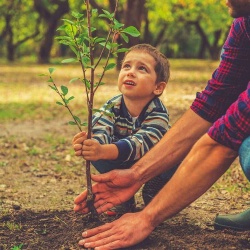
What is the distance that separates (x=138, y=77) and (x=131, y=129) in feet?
1.04

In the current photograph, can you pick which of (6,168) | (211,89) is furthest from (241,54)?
(6,168)

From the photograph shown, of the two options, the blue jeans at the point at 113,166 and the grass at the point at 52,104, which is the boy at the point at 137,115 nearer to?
the blue jeans at the point at 113,166

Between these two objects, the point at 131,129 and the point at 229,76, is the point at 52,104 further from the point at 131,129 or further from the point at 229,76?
the point at 229,76

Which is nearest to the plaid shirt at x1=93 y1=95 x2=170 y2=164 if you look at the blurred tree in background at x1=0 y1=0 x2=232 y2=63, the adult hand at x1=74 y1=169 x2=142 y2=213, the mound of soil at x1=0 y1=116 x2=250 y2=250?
the adult hand at x1=74 y1=169 x2=142 y2=213

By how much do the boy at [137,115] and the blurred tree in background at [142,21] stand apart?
50.7ft

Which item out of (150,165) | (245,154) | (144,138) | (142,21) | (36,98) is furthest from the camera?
(142,21)

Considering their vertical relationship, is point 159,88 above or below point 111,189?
Answer: above

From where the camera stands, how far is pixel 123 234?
3137 mm

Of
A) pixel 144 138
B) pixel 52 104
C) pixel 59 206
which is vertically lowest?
pixel 52 104

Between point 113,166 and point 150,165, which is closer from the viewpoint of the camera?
point 150,165

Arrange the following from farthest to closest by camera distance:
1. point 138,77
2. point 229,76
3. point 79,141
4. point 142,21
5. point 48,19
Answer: point 48,19, point 142,21, point 138,77, point 229,76, point 79,141

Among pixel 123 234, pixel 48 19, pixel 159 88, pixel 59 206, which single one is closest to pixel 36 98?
pixel 59 206

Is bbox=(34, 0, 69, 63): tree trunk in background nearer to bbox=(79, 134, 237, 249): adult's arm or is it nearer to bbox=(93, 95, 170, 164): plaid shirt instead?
bbox=(93, 95, 170, 164): plaid shirt

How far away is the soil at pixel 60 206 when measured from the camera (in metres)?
3.32
